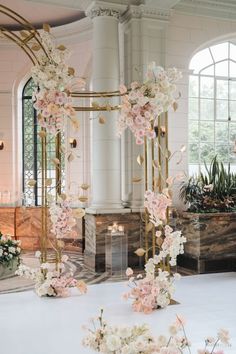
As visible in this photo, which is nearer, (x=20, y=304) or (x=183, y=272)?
(x=20, y=304)

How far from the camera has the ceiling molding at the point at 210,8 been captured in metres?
8.68

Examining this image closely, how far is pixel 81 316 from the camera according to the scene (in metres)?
4.40

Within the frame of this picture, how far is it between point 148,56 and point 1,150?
4.77m

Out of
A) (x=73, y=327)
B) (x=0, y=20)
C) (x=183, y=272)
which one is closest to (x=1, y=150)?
(x=0, y=20)

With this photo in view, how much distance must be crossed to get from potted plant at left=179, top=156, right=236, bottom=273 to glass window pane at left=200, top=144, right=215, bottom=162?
1.17 meters

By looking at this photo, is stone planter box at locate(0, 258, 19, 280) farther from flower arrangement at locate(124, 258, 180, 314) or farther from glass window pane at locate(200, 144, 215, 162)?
glass window pane at locate(200, 144, 215, 162)

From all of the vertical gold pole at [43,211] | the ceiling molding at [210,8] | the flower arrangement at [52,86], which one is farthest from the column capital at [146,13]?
the vertical gold pole at [43,211]

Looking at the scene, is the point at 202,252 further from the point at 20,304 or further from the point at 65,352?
the point at 65,352

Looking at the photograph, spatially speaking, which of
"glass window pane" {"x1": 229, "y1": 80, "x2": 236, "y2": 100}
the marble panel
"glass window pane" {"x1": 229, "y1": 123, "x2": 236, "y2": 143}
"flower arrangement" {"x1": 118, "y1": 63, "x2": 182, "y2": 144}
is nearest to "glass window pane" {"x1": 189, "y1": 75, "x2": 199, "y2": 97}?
"glass window pane" {"x1": 229, "y1": 80, "x2": 236, "y2": 100}

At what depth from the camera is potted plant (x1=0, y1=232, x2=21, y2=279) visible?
7.39m

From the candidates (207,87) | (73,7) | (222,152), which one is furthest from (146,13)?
(222,152)

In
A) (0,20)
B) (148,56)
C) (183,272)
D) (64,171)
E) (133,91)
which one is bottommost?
(183,272)

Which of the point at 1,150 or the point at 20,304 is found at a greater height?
the point at 1,150

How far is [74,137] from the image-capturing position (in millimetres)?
10570
